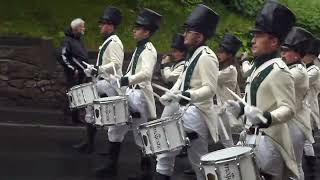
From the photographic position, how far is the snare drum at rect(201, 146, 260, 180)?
457 cm

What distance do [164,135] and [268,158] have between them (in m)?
1.51

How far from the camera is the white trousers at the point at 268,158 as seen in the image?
4969 mm

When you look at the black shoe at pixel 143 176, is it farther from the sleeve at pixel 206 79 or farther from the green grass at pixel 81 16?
the green grass at pixel 81 16

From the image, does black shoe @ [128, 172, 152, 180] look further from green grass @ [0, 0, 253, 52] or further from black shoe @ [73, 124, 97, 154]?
green grass @ [0, 0, 253, 52]

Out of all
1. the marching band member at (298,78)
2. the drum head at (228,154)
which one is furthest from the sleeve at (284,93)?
the marching band member at (298,78)

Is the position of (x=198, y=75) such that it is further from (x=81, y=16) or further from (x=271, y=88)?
(x=81, y=16)

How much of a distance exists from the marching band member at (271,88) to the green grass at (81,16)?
7905 mm

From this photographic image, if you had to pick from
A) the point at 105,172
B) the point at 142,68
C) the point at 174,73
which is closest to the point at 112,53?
the point at 174,73

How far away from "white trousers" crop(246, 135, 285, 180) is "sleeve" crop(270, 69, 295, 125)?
298mm

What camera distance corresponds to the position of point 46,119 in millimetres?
11680

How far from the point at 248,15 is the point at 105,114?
28.3ft

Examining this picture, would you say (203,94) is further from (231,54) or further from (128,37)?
(128,37)

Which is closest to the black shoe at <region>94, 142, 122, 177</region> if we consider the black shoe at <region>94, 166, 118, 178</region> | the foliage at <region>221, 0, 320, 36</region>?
the black shoe at <region>94, 166, 118, 178</region>

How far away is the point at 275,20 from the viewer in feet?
16.4
